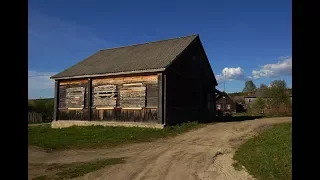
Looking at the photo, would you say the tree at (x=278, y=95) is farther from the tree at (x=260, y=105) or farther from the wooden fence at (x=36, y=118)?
the wooden fence at (x=36, y=118)

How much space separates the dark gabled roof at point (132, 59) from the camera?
23.0 m

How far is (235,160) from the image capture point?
11.2 metres

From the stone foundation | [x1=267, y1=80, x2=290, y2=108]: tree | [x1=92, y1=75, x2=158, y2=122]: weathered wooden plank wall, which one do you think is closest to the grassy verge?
the stone foundation

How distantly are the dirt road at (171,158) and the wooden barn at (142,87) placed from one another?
4600mm

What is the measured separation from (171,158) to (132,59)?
1590cm

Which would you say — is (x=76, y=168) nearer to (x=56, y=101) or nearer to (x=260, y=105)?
(x=56, y=101)

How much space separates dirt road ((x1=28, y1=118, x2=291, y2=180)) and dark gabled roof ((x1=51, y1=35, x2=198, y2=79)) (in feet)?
22.4

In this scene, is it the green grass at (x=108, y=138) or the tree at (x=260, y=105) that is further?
the tree at (x=260, y=105)

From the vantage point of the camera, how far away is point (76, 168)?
34.1 feet

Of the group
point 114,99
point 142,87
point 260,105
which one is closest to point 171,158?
point 142,87

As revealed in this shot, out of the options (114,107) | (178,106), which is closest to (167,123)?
(178,106)

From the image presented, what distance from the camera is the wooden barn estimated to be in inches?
867

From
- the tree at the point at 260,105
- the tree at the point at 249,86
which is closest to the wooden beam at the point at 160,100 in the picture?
the tree at the point at 260,105
